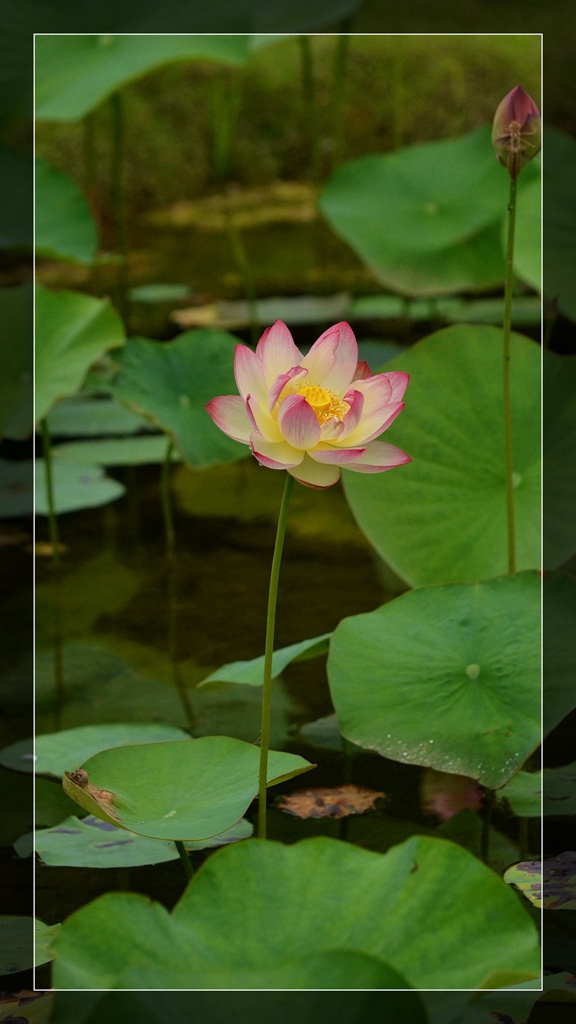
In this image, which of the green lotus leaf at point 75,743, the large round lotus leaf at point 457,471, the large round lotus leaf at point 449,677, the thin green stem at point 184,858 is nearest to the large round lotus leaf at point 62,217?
A: the large round lotus leaf at point 457,471

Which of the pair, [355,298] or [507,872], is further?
[355,298]

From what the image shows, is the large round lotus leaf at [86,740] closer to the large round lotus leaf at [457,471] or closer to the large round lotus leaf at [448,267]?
the large round lotus leaf at [457,471]

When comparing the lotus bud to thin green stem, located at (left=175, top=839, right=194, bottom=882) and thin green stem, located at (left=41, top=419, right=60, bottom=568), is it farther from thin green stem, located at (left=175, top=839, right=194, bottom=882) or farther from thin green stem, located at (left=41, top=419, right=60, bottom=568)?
thin green stem, located at (left=41, top=419, right=60, bottom=568)

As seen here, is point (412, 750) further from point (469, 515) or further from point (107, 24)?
point (107, 24)

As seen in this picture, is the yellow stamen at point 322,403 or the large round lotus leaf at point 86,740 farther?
the large round lotus leaf at point 86,740

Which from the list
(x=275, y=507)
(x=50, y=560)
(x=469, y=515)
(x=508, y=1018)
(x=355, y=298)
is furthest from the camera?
(x=355, y=298)

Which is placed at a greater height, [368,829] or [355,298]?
[355,298]

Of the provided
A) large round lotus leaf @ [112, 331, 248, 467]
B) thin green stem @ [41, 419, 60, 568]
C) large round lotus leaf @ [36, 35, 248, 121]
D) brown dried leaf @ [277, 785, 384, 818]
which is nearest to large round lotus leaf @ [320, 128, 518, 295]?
large round lotus leaf @ [36, 35, 248, 121]

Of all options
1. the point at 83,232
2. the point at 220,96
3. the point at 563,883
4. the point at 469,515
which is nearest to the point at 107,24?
the point at 83,232
